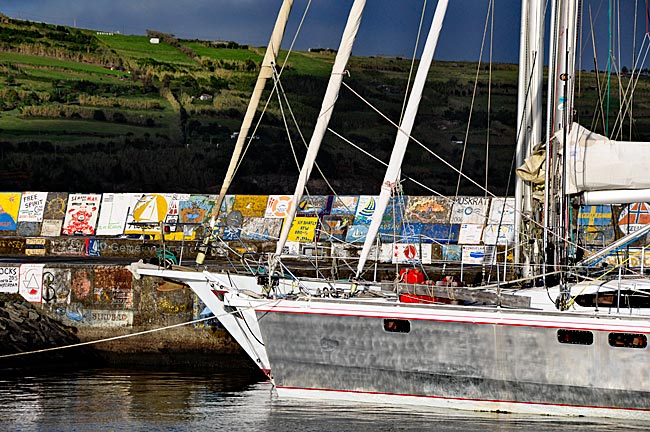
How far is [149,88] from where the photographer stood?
10875 cm

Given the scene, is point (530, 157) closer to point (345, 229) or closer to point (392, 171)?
point (392, 171)

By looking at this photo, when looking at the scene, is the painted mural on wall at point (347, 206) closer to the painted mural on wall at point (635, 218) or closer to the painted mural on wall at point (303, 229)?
the painted mural on wall at point (303, 229)

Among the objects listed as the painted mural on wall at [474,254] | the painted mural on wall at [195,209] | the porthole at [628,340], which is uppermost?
the painted mural on wall at [195,209]

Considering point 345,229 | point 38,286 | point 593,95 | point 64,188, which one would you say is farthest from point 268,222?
point 593,95

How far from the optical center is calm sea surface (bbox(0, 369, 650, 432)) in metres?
23.5

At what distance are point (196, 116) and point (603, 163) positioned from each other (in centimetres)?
7945

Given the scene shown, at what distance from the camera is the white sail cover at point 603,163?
988 inches

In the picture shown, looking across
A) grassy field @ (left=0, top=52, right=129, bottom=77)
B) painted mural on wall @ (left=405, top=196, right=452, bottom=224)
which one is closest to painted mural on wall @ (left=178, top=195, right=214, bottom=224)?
painted mural on wall @ (left=405, top=196, right=452, bottom=224)

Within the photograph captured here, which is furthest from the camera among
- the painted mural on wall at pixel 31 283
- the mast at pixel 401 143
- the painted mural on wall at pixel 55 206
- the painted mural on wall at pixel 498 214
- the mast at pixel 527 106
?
the painted mural on wall at pixel 55 206

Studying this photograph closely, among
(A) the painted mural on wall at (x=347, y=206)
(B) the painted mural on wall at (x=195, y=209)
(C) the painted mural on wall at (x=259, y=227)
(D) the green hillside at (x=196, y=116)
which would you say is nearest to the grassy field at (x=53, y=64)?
(D) the green hillside at (x=196, y=116)

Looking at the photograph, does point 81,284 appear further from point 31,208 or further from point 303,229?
point 31,208

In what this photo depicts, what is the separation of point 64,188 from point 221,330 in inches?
2100

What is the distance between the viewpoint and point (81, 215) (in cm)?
5009

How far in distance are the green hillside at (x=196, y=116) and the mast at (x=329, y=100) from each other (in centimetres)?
5565
